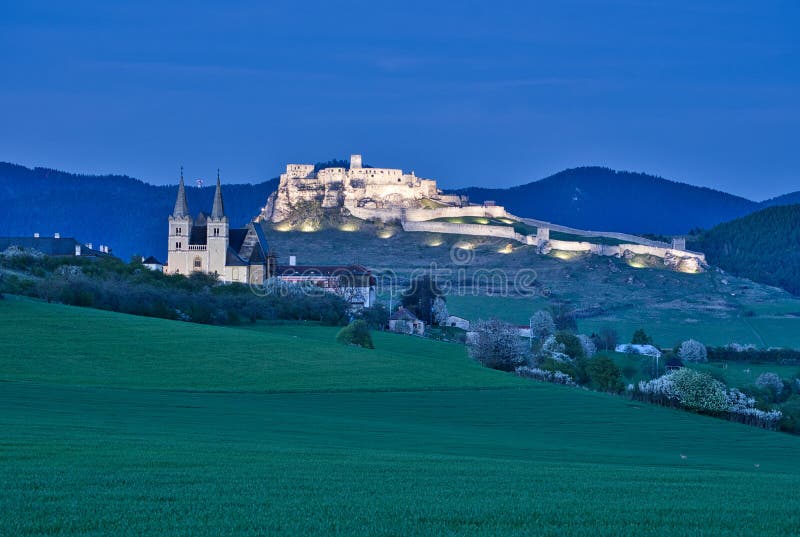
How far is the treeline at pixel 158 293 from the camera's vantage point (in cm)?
5488

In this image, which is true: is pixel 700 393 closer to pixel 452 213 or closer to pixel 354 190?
pixel 452 213

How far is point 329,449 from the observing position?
1706 cm

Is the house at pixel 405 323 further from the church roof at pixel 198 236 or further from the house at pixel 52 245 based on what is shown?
the house at pixel 52 245

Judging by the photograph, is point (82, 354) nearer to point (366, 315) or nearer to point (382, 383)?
point (382, 383)

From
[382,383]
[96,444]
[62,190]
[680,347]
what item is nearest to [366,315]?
[680,347]

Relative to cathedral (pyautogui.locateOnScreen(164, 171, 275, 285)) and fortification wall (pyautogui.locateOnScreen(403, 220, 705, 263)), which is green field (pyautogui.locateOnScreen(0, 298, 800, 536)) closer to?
cathedral (pyautogui.locateOnScreen(164, 171, 275, 285))

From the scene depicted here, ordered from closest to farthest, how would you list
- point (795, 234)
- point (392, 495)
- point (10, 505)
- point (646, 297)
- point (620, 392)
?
point (10, 505), point (392, 495), point (620, 392), point (646, 297), point (795, 234)

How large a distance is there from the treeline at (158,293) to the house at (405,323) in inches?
146

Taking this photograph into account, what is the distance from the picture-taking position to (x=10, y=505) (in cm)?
988

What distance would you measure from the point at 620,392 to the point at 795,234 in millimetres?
141513

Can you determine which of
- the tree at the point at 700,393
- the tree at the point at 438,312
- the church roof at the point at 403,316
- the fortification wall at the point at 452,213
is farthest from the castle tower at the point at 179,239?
the fortification wall at the point at 452,213

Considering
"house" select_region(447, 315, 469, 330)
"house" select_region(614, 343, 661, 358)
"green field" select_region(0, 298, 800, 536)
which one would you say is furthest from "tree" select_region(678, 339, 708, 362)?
"green field" select_region(0, 298, 800, 536)

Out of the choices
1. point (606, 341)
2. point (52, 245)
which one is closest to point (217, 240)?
point (52, 245)

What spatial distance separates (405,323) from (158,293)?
21.3 metres
